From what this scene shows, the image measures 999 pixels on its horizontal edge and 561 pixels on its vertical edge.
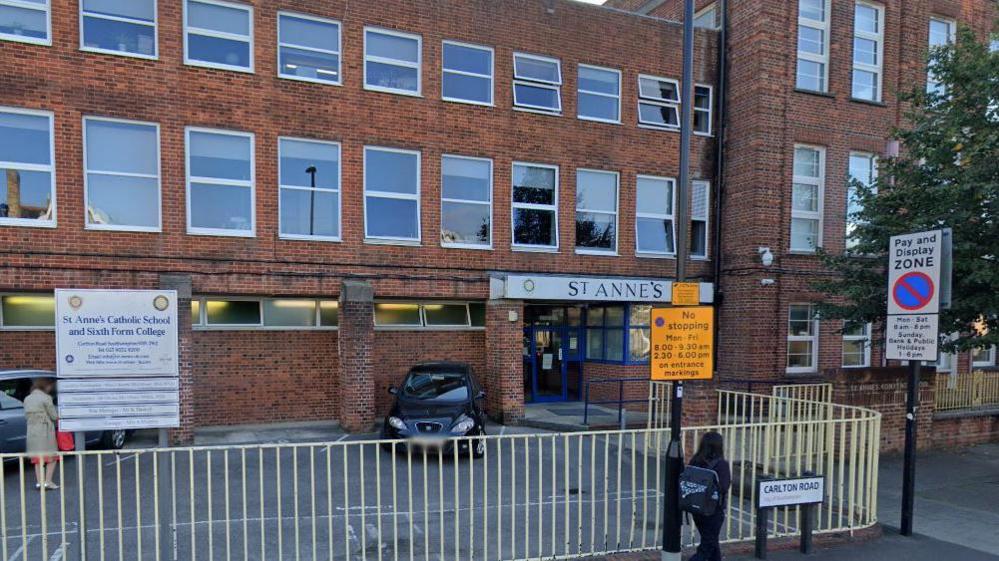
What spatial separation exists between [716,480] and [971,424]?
409 inches

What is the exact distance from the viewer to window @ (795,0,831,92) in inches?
595

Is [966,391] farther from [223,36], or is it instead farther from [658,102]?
[223,36]

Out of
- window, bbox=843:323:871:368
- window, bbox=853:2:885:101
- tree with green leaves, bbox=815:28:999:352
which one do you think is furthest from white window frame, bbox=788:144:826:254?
tree with green leaves, bbox=815:28:999:352

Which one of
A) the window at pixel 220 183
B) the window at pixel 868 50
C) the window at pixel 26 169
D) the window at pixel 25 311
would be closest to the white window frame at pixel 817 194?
Result: the window at pixel 868 50

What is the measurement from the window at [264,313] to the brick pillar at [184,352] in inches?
31.2

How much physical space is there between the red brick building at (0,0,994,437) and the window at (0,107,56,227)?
0.12ft

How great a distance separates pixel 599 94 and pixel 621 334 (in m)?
5.99

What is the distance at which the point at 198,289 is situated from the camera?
451 inches

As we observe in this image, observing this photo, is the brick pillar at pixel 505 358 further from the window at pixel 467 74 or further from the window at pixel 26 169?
the window at pixel 26 169

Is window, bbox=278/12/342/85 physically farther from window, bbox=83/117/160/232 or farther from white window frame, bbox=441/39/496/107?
window, bbox=83/117/160/232

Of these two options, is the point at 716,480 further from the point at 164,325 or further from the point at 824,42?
the point at 824,42

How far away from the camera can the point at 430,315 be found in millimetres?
13945

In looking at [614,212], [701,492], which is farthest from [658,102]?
[701,492]

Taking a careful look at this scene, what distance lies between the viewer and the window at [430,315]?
13594mm
